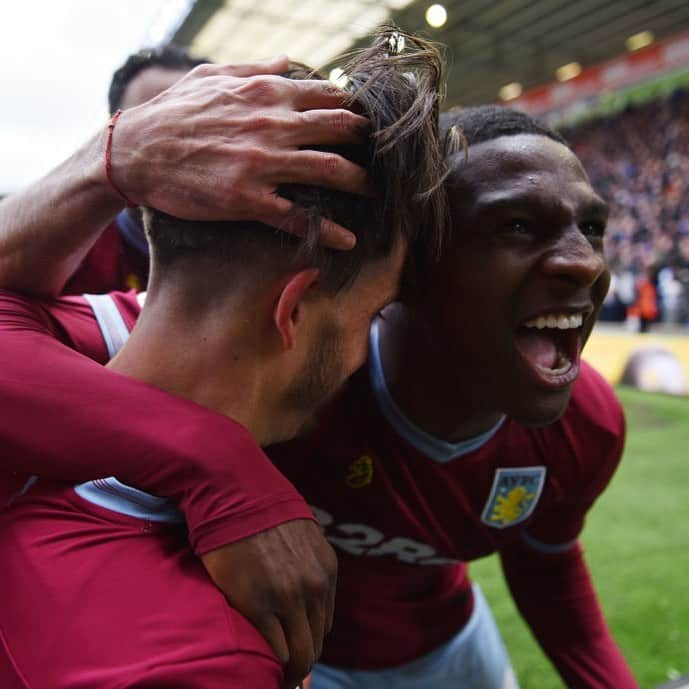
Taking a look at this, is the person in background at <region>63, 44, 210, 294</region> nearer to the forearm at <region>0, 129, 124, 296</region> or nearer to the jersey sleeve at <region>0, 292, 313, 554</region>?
the forearm at <region>0, 129, 124, 296</region>

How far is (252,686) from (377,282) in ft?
1.72

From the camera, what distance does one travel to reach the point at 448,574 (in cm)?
169

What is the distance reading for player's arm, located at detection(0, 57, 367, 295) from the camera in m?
0.85

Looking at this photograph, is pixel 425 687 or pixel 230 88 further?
pixel 425 687

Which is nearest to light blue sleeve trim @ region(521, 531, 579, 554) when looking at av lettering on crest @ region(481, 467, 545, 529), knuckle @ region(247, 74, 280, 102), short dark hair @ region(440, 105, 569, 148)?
av lettering on crest @ region(481, 467, 545, 529)

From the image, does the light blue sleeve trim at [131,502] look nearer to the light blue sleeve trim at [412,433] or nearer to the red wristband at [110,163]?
the red wristband at [110,163]

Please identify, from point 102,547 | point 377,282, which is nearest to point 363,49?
point 377,282

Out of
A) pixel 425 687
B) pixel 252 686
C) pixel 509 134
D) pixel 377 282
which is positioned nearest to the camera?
pixel 252 686

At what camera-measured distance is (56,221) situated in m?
1.01

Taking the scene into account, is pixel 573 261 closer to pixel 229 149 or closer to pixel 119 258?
pixel 229 149

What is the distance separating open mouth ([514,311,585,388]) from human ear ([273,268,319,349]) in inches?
19.7

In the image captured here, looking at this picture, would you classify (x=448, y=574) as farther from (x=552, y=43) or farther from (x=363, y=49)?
(x=552, y=43)

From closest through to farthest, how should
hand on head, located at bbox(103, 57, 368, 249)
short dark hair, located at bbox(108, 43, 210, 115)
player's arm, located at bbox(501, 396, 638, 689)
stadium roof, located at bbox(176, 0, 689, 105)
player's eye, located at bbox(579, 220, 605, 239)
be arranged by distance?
hand on head, located at bbox(103, 57, 368, 249) → player's eye, located at bbox(579, 220, 605, 239) → player's arm, located at bbox(501, 396, 638, 689) → short dark hair, located at bbox(108, 43, 210, 115) → stadium roof, located at bbox(176, 0, 689, 105)

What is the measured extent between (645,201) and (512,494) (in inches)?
651
